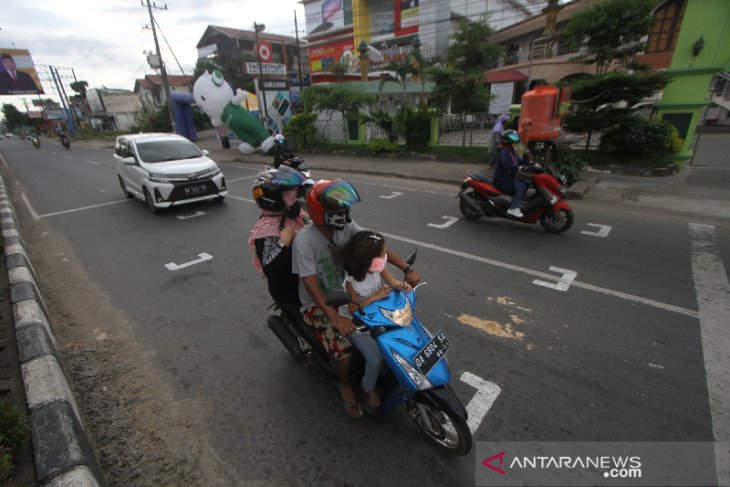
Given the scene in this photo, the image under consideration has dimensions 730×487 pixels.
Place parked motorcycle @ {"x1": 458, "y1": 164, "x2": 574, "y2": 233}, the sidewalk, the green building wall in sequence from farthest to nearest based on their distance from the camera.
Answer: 1. the green building wall
2. the sidewalk
3. parked motorcycle @ {"x1": 458, "y1": 164, "x2": 574, "y2": 233}

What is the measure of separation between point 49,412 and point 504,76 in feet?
83.3

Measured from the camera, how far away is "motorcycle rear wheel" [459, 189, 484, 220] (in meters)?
6.62

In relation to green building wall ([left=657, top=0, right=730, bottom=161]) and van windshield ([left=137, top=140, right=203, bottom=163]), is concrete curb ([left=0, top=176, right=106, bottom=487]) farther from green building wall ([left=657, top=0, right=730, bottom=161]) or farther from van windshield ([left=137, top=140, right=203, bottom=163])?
green building wall ([left=657, top=0, right=730, bottom=161])

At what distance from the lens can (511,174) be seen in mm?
6156

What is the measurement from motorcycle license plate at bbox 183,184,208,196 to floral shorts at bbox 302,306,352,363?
646 cm

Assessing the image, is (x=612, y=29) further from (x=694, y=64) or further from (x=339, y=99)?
(x=339, y=99)

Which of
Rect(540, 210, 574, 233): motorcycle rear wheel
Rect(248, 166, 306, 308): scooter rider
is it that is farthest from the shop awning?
Rect(248, 166, 306, 308): scooter rider

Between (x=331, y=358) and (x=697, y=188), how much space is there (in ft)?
31.4

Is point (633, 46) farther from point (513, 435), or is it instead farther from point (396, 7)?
point (396, 7)

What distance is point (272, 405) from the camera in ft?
9.27

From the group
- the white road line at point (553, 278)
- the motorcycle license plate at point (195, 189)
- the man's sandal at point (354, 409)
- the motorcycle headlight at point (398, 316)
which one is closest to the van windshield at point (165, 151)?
the motorcycle license plate at point (195, 189)

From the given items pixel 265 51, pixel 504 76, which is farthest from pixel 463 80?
pixel 265 51

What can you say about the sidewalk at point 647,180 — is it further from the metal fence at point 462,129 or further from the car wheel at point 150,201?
the car wheel at point 150,201

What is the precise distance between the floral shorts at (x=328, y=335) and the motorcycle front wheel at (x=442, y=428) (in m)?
0.61
